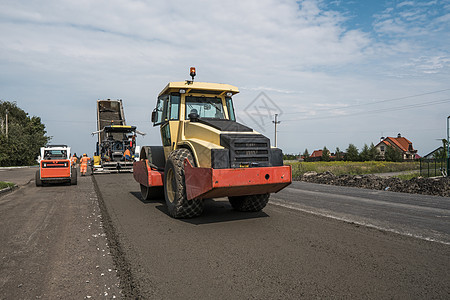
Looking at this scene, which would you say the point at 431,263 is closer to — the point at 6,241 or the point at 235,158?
the point at 235,158

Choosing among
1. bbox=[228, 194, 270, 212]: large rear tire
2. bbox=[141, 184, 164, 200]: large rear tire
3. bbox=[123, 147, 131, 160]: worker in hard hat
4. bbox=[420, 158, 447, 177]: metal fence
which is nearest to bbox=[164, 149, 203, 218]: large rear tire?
bbox=[228, 194, 270, 212]: large rear tire

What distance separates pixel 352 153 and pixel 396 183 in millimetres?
49308

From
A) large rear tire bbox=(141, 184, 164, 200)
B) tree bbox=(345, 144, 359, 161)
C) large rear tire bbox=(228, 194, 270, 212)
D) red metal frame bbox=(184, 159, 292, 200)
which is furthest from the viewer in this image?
tree bbox=(345, 144, 359, 161)

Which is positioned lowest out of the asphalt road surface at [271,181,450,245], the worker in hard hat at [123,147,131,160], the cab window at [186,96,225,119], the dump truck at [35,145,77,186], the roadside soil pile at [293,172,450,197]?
the asphalt road surface at [271,181,450,245]

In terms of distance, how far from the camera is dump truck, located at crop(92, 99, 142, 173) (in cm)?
2022

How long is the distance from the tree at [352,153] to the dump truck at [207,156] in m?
56.6

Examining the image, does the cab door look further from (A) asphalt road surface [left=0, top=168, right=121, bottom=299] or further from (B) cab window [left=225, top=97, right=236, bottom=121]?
(A) asphalt road surface [left=0, top=168, right=121, bottom=299]

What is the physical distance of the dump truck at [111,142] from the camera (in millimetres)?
20219

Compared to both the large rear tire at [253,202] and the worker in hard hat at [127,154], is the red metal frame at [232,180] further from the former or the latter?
the worker in hard hat at [127,154]

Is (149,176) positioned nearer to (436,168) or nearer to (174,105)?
(174,105)

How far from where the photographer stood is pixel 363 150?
192ft

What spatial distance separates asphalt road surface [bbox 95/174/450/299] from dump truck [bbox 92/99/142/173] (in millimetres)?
14959

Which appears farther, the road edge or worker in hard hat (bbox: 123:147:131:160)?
worker in hard hat (bbox: 123:147:131:160)

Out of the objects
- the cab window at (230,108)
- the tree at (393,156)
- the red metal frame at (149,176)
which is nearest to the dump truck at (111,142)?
the red metal frame at (149,176)
